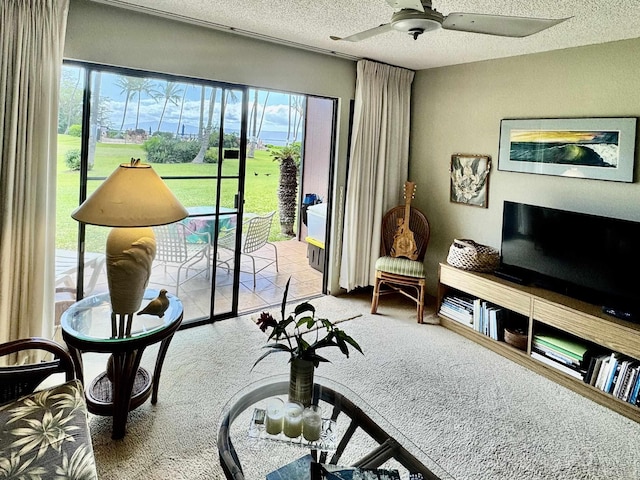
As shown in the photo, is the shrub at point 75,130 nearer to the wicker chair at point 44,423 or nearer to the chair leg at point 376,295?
the wicker chair at point 44,423

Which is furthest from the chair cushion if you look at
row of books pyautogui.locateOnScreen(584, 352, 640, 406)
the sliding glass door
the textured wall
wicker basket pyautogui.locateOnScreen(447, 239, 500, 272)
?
row of books pyautogui.locateOnScreen(584, 352, 640, 406)

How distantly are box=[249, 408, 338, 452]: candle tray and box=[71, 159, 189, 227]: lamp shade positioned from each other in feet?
3.54

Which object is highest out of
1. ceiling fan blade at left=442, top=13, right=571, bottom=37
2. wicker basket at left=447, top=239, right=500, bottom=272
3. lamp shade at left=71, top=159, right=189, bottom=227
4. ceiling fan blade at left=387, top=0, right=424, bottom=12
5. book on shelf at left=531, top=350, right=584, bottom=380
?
ceiling fan blade at left=442, top=13, right=571, bottom=37

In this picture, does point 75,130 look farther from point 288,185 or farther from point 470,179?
point 288,185

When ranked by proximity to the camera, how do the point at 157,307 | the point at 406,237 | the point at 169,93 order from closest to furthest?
the point at 157,307, the point at 169,93, the point at 406,237

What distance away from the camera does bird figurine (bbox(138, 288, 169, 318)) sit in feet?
7.57

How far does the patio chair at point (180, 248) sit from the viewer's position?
11.2 feet

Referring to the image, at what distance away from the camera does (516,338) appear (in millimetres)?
3219

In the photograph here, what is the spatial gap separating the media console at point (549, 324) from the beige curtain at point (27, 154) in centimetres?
315

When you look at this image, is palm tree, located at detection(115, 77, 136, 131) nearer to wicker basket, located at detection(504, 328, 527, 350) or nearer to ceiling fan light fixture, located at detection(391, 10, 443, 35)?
ceiling fan light fixture, located at detection(391, 10, 443, 35)

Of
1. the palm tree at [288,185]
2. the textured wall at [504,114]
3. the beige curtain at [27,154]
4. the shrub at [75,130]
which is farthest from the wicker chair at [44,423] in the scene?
the palm tree at [288,185]

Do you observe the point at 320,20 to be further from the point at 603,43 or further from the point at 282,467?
the point at 282,467

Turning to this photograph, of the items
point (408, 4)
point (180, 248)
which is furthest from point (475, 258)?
point (180, 248)

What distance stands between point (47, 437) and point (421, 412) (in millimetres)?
1924
